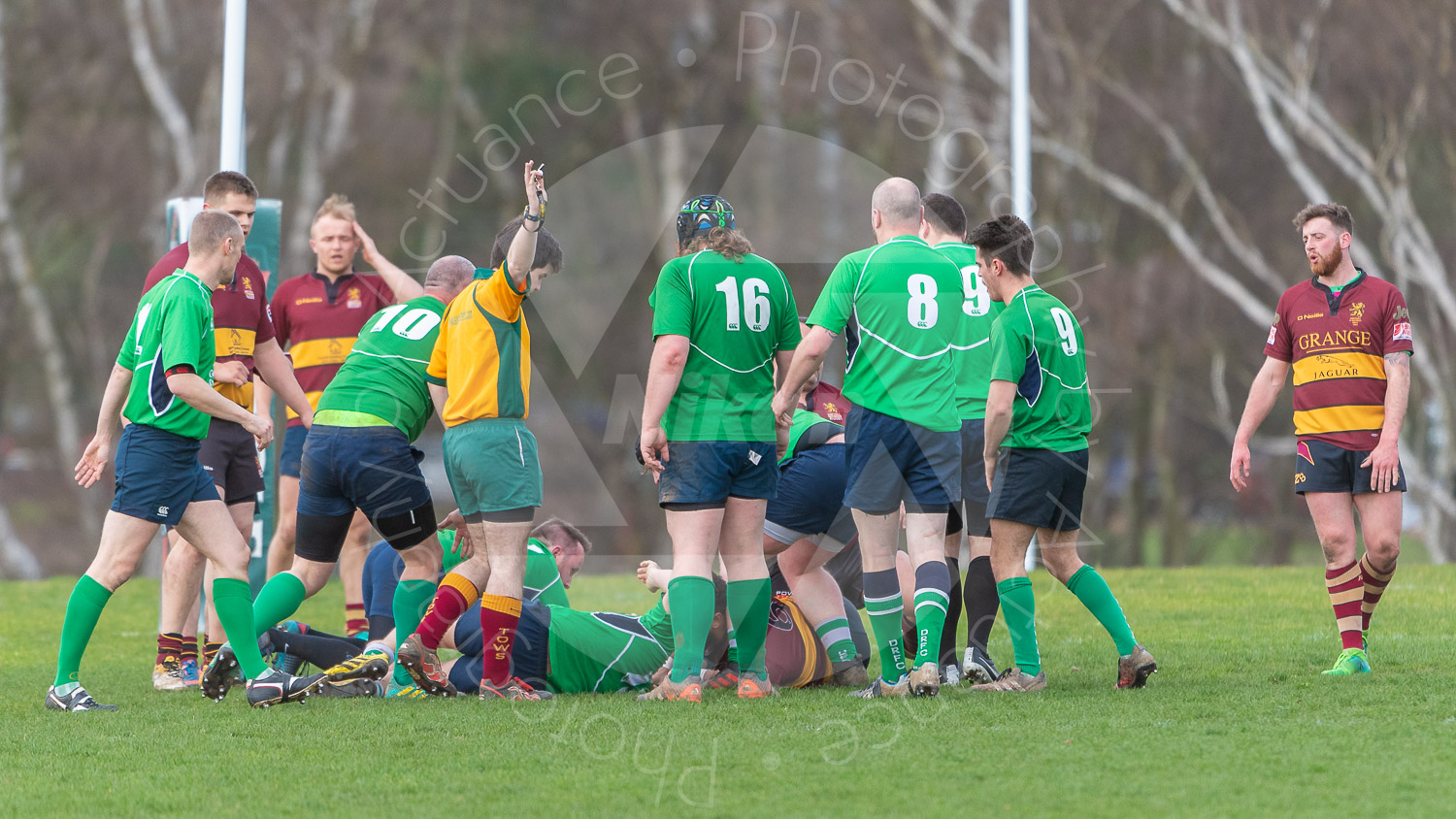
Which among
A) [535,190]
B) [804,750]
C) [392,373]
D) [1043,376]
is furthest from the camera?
[392,373]

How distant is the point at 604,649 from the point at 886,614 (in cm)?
131

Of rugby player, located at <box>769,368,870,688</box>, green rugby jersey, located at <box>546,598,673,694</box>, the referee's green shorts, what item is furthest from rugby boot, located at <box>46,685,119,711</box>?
rugby player, located at <box>769,368,870,688</box>

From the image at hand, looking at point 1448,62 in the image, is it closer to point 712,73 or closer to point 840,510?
point 712,73

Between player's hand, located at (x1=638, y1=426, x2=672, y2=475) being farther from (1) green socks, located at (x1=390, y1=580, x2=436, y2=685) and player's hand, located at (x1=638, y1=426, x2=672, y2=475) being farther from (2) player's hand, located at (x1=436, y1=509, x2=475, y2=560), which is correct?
(1) green socks, located at (x1=390, y1=580, x2=436, y2=685)

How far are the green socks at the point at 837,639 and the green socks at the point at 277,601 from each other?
2336 millimetres

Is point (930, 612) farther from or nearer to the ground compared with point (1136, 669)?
farther from the ground

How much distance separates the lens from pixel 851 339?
5.99m

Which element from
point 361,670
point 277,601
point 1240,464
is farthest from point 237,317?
point 1240,464

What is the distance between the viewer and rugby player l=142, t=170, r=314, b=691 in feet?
21.8

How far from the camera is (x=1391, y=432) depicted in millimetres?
6137

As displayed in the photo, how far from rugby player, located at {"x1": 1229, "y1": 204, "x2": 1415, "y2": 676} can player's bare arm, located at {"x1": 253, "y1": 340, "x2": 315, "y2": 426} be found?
449 centimetres

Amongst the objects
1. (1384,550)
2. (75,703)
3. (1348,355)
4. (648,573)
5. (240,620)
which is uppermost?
(1348,355)

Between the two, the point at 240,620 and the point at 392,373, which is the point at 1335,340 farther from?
the point at 240,620

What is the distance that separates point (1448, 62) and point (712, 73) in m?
11.0
